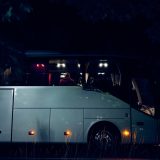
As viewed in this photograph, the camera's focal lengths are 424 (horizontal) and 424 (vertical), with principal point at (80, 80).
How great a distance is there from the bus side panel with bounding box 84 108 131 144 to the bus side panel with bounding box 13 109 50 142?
1290 mm

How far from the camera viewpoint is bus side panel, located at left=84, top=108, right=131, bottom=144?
13.7 metres

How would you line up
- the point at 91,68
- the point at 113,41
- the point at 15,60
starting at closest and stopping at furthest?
the point at 15,60, the point at 91,68, the point at 113,41

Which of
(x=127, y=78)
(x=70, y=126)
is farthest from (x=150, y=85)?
(x=70, y=126)

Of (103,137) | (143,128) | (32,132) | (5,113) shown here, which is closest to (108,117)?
(103,137)

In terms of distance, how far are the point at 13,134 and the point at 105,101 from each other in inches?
125

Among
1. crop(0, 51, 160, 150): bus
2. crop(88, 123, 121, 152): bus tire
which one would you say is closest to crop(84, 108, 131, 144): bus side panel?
crop(0, 51, 160, 150): bus

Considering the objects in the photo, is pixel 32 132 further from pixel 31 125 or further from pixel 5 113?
pixel 5 113

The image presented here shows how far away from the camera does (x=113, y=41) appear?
14766 mm

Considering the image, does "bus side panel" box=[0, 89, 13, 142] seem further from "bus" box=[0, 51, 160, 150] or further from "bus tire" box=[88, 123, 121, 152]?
"bus tire" box=[88, 123, 121, 152]

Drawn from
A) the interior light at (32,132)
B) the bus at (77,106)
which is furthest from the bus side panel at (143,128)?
the interior light at (32,132)

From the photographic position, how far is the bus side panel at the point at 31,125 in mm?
13789

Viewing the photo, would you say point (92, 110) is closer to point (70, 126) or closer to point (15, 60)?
point (70, 126)

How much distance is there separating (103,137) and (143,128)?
1.33 meters

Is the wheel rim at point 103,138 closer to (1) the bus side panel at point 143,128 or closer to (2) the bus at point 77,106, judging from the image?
(2) the bus at point 77,106
